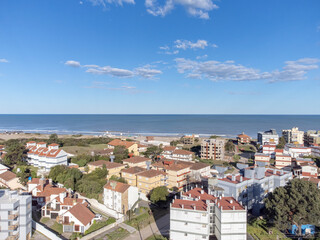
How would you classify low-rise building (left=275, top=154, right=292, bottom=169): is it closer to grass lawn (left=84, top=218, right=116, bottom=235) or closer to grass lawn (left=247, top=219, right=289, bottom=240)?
grass lawn (left=247, top=219, right=289, bottom=240)

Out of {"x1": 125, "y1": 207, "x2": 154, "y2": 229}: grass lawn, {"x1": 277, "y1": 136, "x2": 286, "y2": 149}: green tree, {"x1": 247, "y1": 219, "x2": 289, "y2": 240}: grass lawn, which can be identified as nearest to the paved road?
{"x1": 125, "y1": 207, "x2": 154, "y2": 229}: grass lawn

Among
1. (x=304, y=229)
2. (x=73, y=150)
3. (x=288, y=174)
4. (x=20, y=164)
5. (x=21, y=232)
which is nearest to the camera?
(x=21, y=232)

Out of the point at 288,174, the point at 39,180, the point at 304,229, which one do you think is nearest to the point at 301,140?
the point at 288,174

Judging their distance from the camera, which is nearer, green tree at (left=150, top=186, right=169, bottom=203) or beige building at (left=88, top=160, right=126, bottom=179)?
green tree at (left=150, top=186, right=169, bottom=203)

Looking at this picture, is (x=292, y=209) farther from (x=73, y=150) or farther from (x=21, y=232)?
(x=73, y=150)

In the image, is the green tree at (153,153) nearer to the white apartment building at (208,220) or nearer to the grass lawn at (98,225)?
the grass lawn at (98,225)

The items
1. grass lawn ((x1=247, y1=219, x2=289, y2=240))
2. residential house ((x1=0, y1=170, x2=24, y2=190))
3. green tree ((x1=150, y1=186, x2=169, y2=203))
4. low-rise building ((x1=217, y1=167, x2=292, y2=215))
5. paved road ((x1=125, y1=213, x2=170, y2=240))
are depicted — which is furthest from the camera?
residential house ((x1=0, y1=170, x2=24, y2=190))
